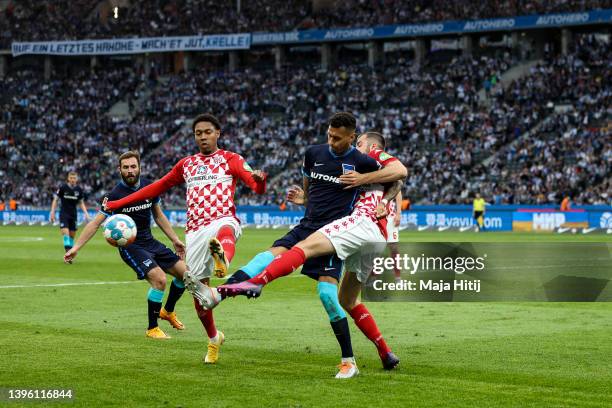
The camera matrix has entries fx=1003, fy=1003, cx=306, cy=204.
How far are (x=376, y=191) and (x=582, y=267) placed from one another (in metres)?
14.7

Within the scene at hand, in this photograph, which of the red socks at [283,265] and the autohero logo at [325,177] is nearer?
the red socks at [283,265]

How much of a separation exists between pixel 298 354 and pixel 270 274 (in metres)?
2.31

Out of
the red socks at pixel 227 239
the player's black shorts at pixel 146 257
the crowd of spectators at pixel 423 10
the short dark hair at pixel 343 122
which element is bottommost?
the player's black shorts at pixel 146 257

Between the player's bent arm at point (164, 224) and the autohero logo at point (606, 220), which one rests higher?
the player's bent arm at point (164, 224)

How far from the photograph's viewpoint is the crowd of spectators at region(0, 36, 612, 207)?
169ft

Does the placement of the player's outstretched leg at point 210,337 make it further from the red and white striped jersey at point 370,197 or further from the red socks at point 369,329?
the red and white striped jersey at point 370,197

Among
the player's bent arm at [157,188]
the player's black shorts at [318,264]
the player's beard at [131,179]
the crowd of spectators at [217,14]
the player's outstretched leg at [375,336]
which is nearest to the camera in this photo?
the player's black shorts at [318,264]

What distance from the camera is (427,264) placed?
50.4 feet

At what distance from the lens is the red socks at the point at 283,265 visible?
915cm

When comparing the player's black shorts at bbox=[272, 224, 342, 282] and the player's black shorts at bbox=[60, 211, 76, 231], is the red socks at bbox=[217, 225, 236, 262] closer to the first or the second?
the player's black shorts at bbox=[272, 224, 342, 282]

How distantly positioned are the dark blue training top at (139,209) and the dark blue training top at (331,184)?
3.98 meters

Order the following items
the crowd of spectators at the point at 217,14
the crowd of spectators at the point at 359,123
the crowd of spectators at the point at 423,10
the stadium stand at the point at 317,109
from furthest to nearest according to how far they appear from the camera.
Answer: the crowd of spectators at the point at 217,14 → the crowd of spectators at the point at 423,10 → the stadium stand at the point at 317,109 → the crowd of spectators at the point at 359,123

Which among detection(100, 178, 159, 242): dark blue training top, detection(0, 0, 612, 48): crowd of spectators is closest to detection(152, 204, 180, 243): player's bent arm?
detection(100, 178, 159, 242): dark blue training top

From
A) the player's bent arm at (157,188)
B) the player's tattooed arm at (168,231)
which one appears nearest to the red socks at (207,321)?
the player's bent arm at (157,188)
